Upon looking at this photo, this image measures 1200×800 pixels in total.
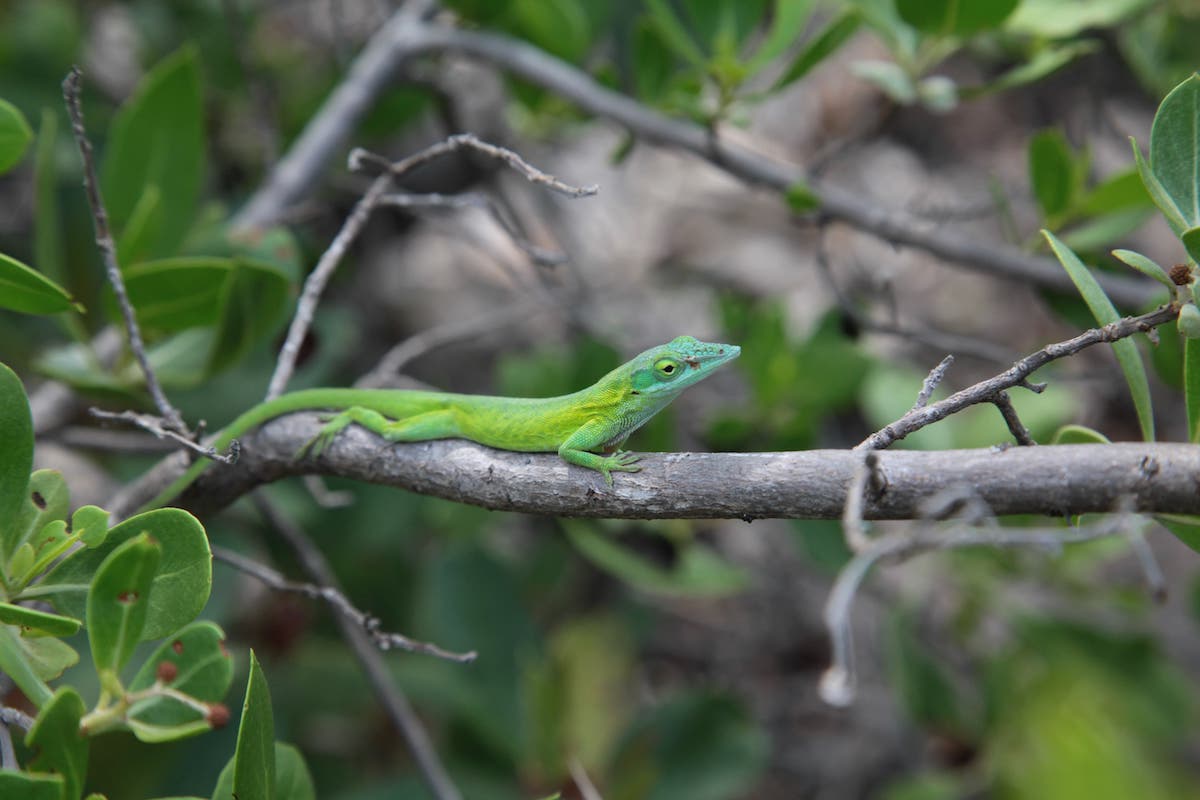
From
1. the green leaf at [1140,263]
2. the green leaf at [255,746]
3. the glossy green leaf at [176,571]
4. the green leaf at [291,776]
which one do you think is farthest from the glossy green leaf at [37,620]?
the green leaf at [1140,263]

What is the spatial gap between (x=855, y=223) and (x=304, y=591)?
2.73 m

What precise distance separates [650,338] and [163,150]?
11.3ft

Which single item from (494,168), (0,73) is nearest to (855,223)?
(494,168)

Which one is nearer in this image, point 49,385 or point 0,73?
point 49,385

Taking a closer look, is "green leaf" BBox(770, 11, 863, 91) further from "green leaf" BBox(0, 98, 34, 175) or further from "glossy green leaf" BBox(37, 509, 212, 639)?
"glossy green leaf" BBox(37, 509, 212, 639)

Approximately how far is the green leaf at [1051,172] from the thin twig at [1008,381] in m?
1.71

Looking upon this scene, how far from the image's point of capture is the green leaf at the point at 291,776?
238 centimetres

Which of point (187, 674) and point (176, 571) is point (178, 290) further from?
point (187, 674)

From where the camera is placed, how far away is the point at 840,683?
148 centimetres

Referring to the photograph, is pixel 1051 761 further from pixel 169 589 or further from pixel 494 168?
pixel 494 168

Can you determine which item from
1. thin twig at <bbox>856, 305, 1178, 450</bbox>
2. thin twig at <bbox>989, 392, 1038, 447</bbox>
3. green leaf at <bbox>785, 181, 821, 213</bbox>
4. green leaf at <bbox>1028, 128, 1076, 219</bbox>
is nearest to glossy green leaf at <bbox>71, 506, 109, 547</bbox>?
thin twig at <bbox>856, 305, 1178, 450</bbox>

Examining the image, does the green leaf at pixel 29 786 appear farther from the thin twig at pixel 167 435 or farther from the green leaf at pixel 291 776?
the thin twig at pixel 167 435

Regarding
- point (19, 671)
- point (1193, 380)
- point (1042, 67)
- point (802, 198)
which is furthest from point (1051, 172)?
A: point (19, 671)

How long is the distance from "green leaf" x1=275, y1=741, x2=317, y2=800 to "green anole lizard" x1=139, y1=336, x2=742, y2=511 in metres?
0.99
